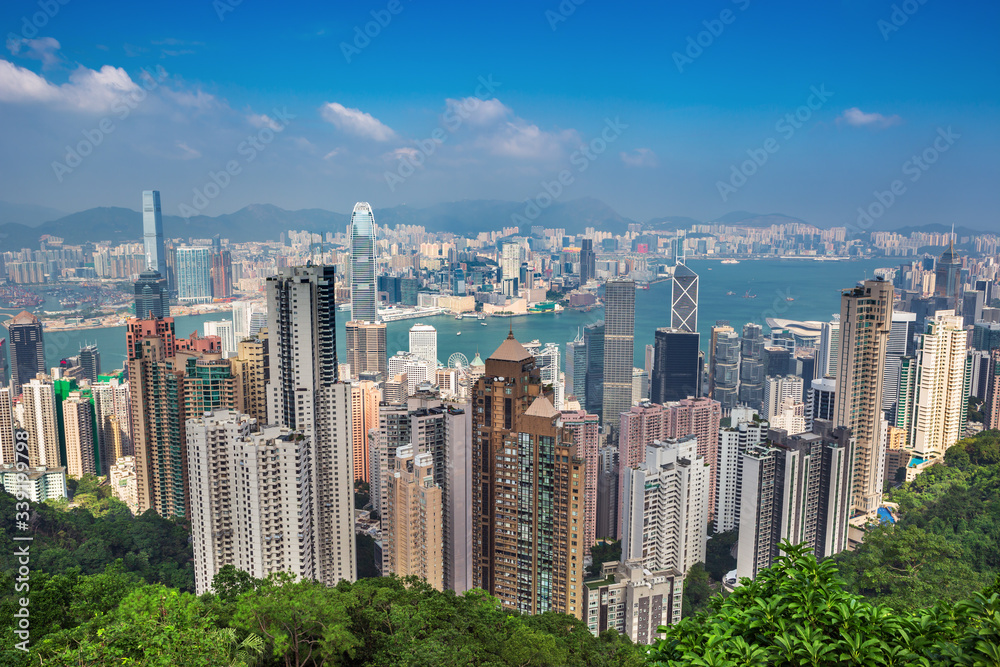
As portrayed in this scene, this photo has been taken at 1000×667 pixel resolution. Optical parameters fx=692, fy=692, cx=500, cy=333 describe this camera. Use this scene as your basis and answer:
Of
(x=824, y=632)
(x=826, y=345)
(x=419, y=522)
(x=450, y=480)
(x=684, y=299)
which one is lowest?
(x=419, y=522)

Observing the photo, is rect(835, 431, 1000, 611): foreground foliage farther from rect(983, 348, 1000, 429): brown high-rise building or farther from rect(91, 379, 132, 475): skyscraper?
rect(91, 379, 132, 475): skyscraper

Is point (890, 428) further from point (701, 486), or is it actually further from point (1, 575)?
point (1, 575)

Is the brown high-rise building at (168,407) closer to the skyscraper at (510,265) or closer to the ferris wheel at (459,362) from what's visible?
the ferris wheel at (459,362)

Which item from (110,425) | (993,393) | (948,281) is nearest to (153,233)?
(110,425)

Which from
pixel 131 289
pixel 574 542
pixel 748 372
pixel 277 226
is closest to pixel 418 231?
pixel 277 226

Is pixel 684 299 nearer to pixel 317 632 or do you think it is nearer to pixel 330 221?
pixel 330 221

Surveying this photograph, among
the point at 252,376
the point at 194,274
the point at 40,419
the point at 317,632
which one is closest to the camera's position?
the point at 317,632

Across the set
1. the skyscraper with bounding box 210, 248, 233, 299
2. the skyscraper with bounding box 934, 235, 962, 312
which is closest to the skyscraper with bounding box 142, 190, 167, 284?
the skyscraper with bounding box 210, 248, 233, 299
